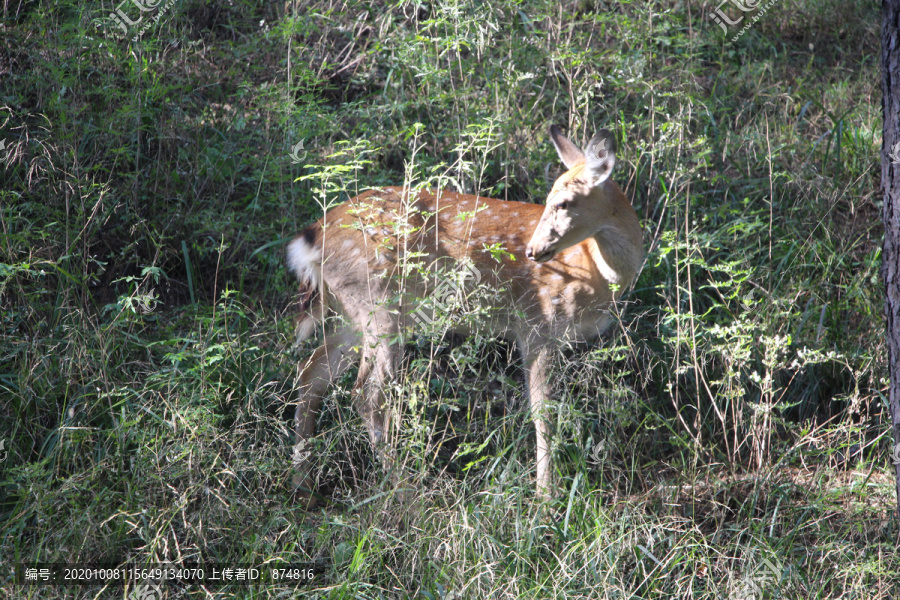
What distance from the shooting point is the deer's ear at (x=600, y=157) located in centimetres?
412

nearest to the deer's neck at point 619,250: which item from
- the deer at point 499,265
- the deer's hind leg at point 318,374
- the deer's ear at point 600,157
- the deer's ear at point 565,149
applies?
the deer at point 499,265

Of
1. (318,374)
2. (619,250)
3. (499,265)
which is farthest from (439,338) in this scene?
(619,250)

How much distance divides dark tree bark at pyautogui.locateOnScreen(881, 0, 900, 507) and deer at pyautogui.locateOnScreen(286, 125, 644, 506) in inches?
58.4

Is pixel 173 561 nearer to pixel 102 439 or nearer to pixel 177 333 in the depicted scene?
pixel 102 439

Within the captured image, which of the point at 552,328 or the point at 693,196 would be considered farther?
the point at 693,196

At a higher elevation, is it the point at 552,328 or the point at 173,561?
the point at 552,328

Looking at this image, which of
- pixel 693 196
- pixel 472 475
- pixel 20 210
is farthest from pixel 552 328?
pixel 20 210

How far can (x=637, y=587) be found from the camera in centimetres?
309

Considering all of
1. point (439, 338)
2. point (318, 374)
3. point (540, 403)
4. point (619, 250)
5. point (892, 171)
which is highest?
point (892, 171)

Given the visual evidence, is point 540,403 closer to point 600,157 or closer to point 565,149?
point 600,157

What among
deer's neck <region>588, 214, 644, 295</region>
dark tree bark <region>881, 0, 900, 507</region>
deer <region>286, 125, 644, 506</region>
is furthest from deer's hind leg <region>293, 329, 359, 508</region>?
dark tree bark <region>881, 0, 900, 507</region>

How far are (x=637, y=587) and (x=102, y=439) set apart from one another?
2.45 meters

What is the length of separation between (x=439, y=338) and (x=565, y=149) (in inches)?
64.6

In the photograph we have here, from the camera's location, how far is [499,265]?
4.40 meters
